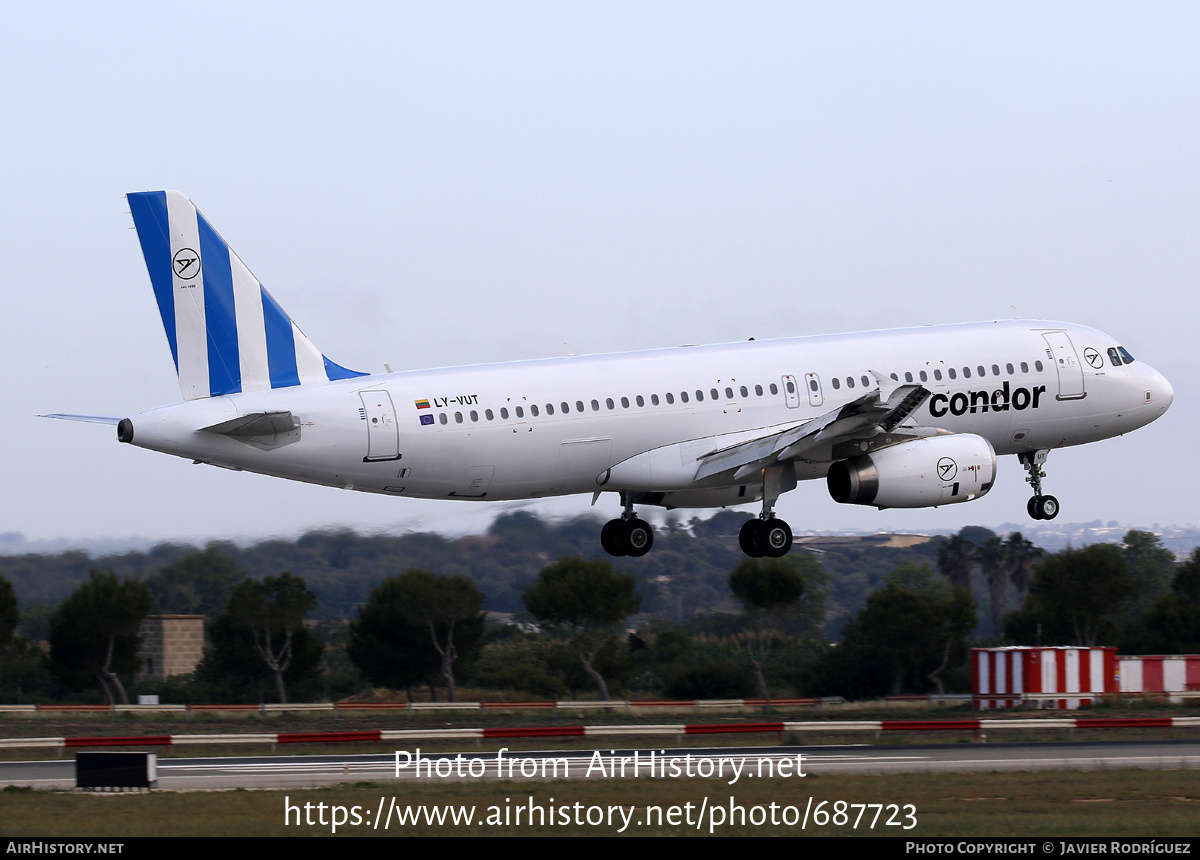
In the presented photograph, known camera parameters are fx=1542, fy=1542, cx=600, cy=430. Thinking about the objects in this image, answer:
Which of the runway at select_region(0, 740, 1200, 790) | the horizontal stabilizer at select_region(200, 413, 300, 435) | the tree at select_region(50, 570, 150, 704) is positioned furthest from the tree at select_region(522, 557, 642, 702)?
the horizontal stabilizer at select_region(200, 413, 300, 435)

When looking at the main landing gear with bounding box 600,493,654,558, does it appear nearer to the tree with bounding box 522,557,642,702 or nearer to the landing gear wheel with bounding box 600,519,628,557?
the landing gear wheel with bounding box 600,519,628,557

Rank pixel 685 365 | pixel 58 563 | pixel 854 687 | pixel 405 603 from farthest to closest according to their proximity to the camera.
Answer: pixel 854 687
pixel 405 603
pixel 58 563
pixel 685 365

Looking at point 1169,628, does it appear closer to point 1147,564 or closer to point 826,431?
point 1147,564

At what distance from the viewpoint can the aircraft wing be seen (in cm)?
3781

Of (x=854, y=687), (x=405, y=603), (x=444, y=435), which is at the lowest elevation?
(x=854, y=687)

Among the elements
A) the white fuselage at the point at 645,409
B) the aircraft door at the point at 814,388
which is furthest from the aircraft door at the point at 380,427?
the aircraft door at the point at 814,388

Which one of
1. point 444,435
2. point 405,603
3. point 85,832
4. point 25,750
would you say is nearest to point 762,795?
point 85,832

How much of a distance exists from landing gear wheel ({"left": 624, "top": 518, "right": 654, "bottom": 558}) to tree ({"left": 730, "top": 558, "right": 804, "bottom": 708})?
116 feet

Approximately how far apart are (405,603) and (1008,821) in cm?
5202

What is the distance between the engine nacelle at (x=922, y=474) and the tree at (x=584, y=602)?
33880 millimetres

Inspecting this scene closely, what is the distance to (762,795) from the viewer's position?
2683cm

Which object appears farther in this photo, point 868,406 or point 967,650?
point 967,650
